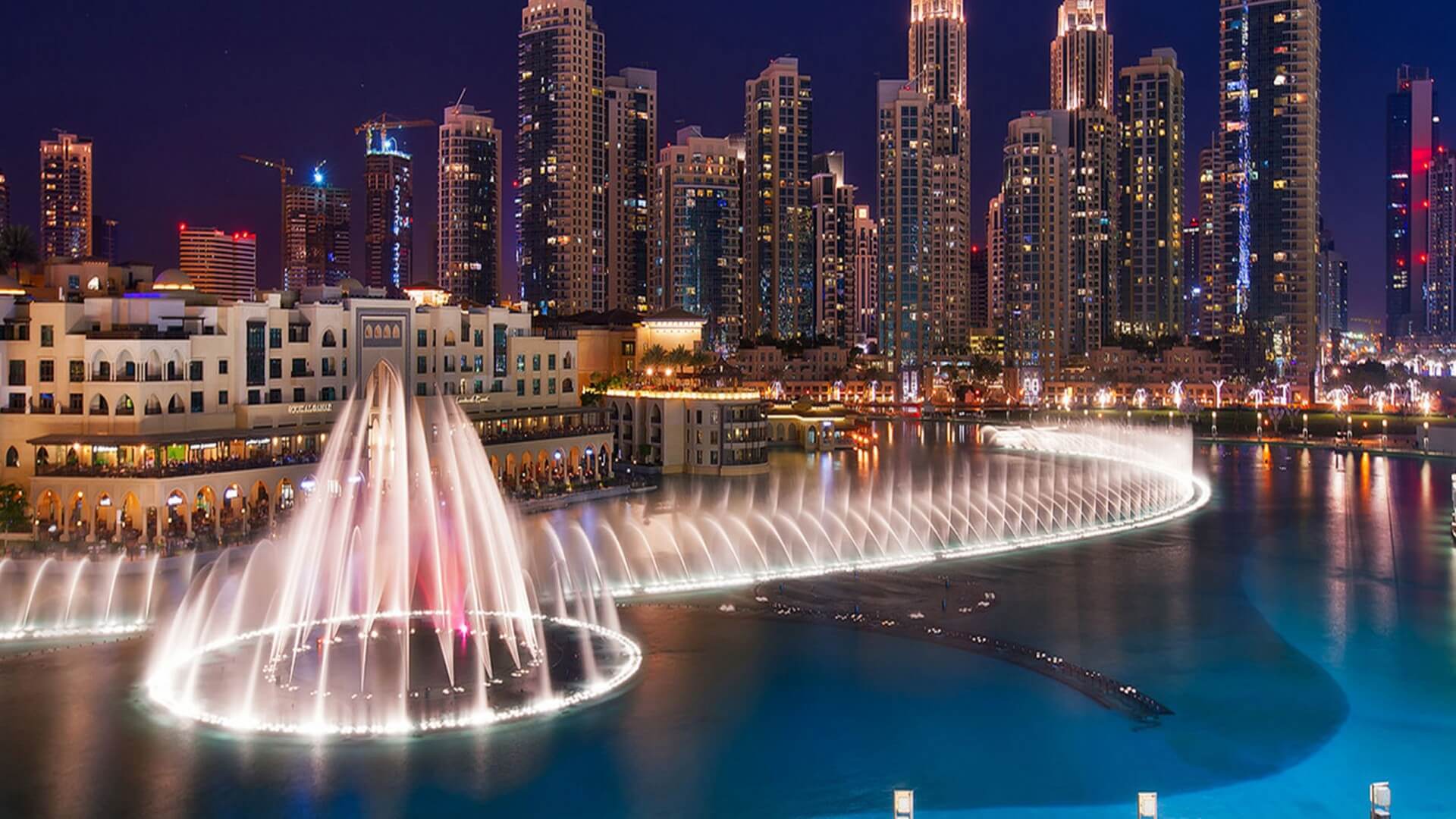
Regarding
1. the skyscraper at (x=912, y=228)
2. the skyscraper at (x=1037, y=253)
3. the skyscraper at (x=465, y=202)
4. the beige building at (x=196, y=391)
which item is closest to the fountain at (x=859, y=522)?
the beige building at (x=196, y=391)

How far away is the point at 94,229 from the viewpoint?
155 metres

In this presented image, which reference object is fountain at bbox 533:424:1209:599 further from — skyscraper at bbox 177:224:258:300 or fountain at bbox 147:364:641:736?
skyscraper at bbox 177:224:258:300

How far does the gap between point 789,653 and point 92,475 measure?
29.8m

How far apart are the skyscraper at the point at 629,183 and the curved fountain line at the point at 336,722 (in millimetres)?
146319

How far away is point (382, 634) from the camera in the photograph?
34281mm

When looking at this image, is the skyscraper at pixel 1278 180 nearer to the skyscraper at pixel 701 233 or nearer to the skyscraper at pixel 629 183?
the skyscraper at pixel 701 233

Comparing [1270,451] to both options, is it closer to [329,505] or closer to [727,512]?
[727,512]

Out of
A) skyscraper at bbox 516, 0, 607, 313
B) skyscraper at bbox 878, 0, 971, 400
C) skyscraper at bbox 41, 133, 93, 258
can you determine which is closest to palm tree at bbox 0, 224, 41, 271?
skyscraper at bbox 41, 133, 93, 258

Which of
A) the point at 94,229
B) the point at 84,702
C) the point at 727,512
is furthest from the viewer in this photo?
the point at 94,229

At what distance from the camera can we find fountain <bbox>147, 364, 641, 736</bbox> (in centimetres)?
2803

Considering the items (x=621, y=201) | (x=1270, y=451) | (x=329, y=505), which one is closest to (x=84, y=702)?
(x=329, y=505)

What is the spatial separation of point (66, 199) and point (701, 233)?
75879 millimetres

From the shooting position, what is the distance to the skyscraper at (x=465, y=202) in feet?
645

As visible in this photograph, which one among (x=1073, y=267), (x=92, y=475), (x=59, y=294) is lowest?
(x=92, y=475)
